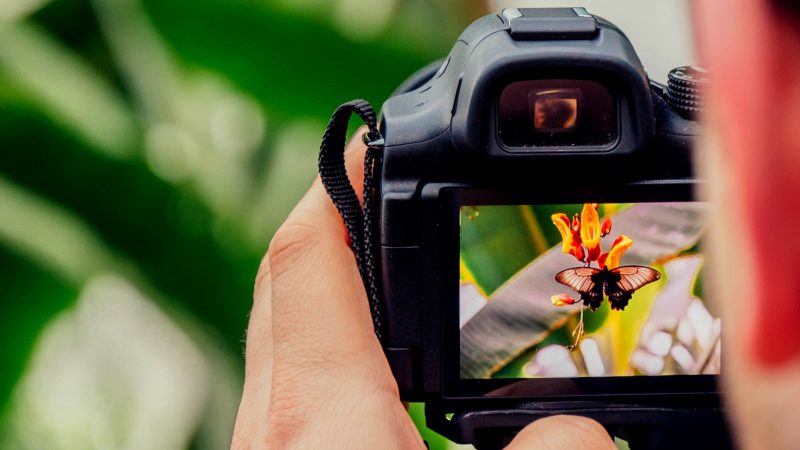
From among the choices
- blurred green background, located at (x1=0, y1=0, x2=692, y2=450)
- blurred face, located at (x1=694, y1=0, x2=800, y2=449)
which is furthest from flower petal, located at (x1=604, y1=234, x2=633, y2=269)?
blurred green background, located at (x1=0, y1=0, x2=692, y2=450)

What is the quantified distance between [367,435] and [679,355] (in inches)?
9.0

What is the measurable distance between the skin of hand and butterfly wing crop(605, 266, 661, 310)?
0.30ft

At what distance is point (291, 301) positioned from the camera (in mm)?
676

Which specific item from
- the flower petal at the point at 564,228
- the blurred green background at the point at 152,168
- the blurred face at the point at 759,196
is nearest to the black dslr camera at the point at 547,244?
the flower petal at the point at 564,228

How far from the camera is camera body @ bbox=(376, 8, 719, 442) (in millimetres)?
626

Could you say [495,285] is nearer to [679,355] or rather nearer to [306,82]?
[679,355]

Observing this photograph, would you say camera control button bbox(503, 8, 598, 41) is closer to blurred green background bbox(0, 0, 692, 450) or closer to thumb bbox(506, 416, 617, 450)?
thumb bbox(506, 416, 617, 450)

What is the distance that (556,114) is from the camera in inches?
25.3

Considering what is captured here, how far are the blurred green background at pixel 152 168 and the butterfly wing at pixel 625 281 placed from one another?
0.68m

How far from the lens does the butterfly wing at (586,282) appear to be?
65 centimetres

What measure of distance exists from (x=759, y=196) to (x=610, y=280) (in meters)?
0.41

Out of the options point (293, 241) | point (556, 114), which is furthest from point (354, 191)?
point (556, 114)

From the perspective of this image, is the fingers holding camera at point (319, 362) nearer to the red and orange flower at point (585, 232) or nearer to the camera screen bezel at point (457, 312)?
the camera screen bezel at point (457, 312)

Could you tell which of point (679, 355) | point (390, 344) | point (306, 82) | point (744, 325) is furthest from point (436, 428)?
point (306, 82)
